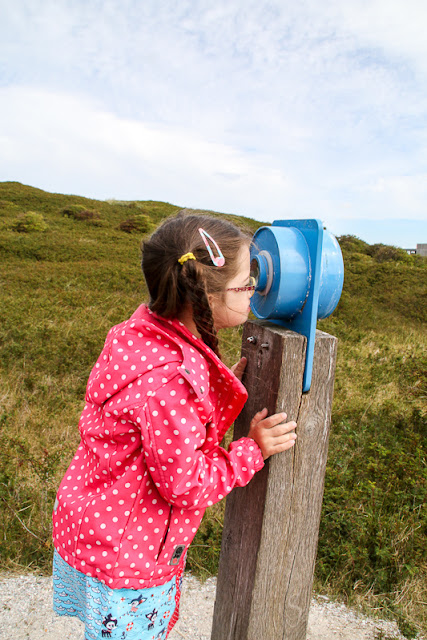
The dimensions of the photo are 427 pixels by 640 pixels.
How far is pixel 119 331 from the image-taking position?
1.36 metres

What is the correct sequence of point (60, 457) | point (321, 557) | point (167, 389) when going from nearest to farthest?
point (167, 389)
point (321, 557)
point (60, 457)

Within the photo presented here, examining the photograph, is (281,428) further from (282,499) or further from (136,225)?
(136,225)

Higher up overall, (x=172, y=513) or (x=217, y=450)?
(x=217, y=450)

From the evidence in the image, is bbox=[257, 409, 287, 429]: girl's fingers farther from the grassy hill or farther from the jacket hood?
the grassy hill

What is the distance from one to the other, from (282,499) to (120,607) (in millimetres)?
559

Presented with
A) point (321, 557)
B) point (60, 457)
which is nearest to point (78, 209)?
point (60, 457)

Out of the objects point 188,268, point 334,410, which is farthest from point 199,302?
point 334,410

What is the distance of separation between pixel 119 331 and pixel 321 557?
213 centimetres

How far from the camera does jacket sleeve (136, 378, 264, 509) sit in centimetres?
119

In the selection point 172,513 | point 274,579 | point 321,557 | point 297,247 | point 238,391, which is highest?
point 297,247

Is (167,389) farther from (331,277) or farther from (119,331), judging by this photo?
(331,277)

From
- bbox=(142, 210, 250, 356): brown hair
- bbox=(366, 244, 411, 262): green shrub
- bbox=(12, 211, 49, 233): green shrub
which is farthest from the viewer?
bbox=(366, 244, 411, 262): green shrub

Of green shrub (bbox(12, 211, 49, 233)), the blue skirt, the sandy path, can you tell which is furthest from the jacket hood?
green shrub (bbox(12, 211, 49, 233))

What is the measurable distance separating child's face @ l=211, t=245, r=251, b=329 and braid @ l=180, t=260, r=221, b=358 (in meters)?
0.04
